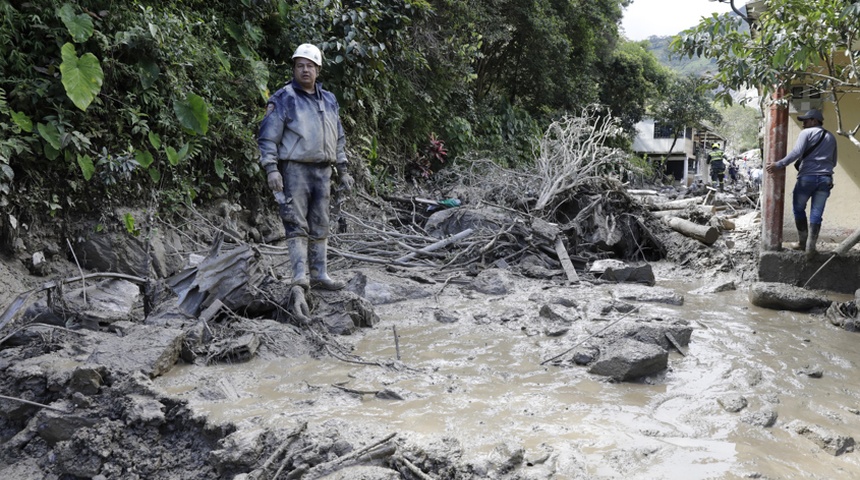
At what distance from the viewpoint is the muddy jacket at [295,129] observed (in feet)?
15.2

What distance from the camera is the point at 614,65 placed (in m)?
25.2

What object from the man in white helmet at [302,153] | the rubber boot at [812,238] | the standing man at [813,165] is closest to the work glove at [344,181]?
the man in white helmet at [302,153]

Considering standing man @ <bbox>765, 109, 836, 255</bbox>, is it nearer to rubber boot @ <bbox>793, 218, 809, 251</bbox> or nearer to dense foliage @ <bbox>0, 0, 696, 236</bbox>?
rubber boot @ <bbox>793, 218, 809, 251</bbox>

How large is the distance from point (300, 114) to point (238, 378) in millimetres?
2257

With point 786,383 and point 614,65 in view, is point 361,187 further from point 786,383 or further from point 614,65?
point 614,65

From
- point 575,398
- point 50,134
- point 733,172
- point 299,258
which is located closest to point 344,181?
point 299,258

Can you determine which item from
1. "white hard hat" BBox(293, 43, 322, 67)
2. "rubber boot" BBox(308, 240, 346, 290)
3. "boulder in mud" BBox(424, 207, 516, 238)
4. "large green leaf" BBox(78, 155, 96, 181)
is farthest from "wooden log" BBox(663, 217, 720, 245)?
"large green leaf" BBox(78, 155, 96, 181)

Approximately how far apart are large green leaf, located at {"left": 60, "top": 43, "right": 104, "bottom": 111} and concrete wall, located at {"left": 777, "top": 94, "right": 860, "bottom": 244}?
27.0 ft

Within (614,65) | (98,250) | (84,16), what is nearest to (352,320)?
(98,250)

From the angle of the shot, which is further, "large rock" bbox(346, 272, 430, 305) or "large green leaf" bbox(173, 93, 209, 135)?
"large green leaf" bbox(173, 93, 209, 135)

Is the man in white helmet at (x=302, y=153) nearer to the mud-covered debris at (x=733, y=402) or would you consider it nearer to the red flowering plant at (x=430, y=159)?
the mud-covered debris at (x=733, y=402)

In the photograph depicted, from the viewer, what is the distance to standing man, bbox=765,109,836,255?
254 inches

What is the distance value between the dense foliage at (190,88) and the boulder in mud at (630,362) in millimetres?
4769

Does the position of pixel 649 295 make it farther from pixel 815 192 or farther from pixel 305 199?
pixel 305 199
